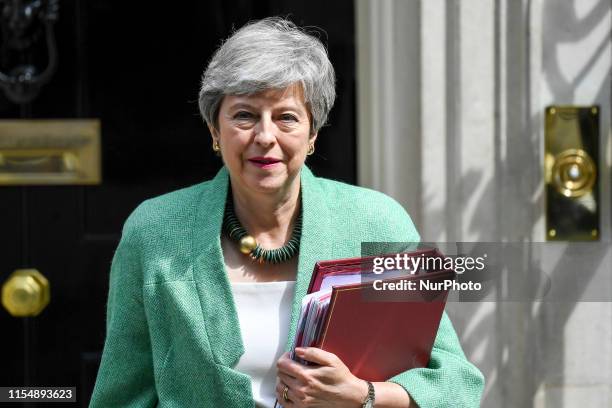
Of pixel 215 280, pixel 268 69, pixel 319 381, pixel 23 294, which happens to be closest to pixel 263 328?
pixel 215 280

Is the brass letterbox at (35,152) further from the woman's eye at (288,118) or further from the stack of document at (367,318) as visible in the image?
the stack of document at (367,318)

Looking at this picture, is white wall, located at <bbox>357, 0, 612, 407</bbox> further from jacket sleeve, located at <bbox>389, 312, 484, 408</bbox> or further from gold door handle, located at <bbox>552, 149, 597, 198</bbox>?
jacket sleeve, located at <bbox>389, 312, 484, 408</bbox>

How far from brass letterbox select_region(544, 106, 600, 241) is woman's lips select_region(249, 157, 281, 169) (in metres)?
1.14

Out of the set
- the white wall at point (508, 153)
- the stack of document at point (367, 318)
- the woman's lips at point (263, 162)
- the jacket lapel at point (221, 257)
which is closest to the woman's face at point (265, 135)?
the woman's lips at point (263, 162)

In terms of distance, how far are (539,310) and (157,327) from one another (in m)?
1.25

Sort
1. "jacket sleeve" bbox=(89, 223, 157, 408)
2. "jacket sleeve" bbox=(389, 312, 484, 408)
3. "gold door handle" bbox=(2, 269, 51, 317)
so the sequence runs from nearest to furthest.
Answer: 1. "jacket sleeve" bbox=(389, 312, 484, 408)
2. "jacket sleeve" bbox=(89, 223, 157, 408)
3. "gold door handle" bbox=(2, 269, 51, 317)

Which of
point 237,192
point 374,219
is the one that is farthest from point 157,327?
point 374,219

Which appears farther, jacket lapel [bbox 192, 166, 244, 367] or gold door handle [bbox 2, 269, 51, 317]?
gold door handle [bbox 2, 269, 51, 317]

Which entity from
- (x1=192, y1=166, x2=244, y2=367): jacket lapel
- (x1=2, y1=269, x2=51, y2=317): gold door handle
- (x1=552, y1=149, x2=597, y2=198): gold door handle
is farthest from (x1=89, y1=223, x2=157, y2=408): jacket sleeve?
(x1=552, y1=149, x2=597, y2=198): gold door handle

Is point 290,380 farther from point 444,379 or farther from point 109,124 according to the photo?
point 109,124

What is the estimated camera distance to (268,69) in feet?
5.29

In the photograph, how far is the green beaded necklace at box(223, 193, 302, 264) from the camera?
174cm

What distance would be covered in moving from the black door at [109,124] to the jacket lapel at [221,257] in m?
1.12

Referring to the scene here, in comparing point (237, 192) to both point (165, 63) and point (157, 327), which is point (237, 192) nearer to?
point (157, 327)
